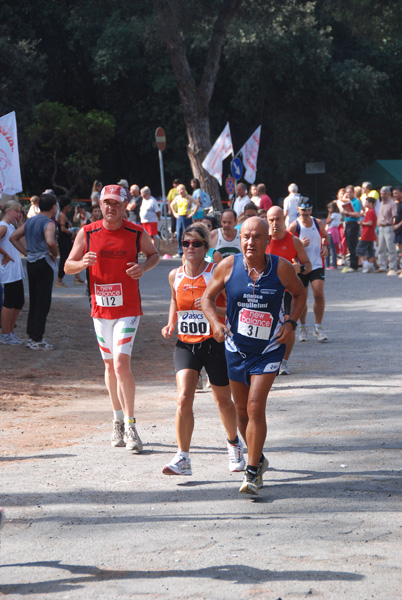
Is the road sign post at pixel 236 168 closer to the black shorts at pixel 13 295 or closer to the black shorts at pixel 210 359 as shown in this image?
the black shorts at pixel 13 295

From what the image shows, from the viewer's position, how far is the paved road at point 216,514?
4367 millimetres

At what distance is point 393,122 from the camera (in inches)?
1658

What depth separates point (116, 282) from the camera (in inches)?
282

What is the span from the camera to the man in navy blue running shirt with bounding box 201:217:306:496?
592 cm

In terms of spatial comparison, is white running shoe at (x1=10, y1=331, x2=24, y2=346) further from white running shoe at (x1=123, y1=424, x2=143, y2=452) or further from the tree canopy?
the tree canopy

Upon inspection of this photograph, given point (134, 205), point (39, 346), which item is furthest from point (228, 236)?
point (134, 205)

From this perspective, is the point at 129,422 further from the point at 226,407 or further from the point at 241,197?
the point at 241,197

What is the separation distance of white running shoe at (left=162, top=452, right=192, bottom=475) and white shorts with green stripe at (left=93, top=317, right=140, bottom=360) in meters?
1.11

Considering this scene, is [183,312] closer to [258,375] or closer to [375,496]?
[258,375]

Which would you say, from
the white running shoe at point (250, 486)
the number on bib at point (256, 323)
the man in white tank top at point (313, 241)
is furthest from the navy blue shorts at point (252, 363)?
the man in white tank top at point (313, 241)

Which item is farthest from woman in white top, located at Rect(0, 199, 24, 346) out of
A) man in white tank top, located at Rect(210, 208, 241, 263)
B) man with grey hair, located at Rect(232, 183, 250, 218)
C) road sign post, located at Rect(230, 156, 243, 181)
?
road sign post, located at Rect(230, 156, 243, 181)

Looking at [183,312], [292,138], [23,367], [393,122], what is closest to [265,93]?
[292,138]

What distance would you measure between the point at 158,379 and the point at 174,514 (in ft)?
17.8

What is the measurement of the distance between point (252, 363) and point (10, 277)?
7.08 meters
